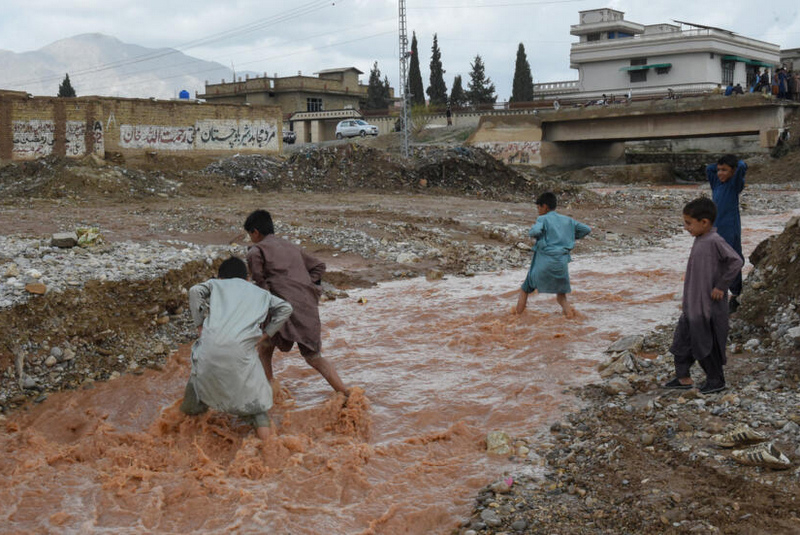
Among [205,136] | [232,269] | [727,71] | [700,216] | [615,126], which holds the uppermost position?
[727,71]

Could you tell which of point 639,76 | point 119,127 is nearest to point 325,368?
point 119,127

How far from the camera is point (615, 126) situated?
36875mm

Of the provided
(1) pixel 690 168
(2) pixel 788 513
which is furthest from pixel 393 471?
(1) pixel 690 168

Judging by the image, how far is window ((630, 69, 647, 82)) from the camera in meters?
55.1

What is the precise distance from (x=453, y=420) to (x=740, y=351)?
2.31 meters

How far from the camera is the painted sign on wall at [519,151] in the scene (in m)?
39.2

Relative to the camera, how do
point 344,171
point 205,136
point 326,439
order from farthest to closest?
1. point 205,136
2. point 344,171
3. point 326,439

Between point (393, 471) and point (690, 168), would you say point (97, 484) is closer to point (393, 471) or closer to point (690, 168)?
point (393, 471)

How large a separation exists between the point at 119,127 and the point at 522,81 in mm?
39287

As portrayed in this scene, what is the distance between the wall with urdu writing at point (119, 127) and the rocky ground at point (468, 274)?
7.07m

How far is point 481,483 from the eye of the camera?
14.8 ft

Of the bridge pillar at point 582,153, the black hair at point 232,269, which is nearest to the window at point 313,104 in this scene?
the bridge pillar at point 582,153

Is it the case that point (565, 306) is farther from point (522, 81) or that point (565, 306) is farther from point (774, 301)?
point (522, 81)

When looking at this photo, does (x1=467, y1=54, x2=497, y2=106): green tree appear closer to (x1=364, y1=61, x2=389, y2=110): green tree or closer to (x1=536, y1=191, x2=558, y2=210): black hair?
(x1=364, y1=61, x2=389, y2=110): green tree
